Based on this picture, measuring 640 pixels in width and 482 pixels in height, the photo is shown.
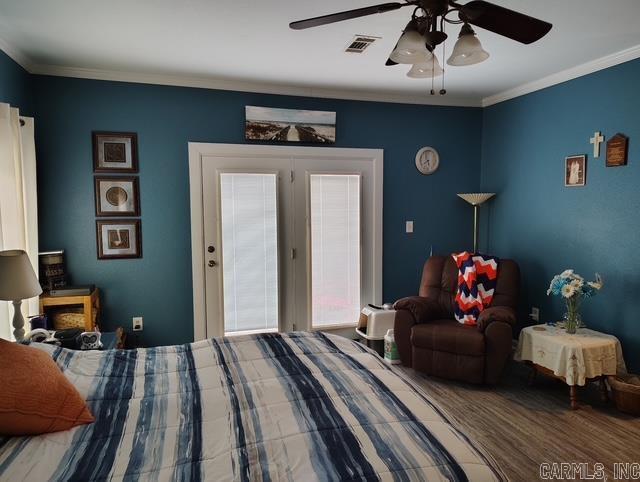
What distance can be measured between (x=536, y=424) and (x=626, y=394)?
2.15 feet

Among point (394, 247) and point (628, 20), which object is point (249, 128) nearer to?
point (394, 247)

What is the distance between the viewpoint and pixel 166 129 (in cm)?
374

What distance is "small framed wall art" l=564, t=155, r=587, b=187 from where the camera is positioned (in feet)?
11.5

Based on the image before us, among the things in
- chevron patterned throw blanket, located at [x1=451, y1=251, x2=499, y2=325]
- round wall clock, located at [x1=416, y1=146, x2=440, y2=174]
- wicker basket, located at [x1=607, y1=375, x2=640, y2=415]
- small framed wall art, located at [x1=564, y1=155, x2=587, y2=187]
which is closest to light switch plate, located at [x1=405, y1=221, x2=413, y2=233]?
Answer: round wall clock, located at [x1=416, y1=146, x2=440, y2=174]

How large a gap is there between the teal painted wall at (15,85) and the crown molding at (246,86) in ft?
0.60

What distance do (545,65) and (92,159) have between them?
12.3 ft

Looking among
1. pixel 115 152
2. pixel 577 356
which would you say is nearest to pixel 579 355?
pixel 577 356

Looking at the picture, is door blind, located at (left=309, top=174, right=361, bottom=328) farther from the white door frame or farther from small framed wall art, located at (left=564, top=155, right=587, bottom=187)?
small framed wall art, located at (left=564, top=155, right=587, bottom=187)

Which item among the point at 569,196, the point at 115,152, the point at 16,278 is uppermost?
the point at 115,152

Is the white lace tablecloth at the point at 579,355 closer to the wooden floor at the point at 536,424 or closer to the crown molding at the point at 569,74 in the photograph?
the wooden floor at the point at 536,424

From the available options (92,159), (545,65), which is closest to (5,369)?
(92,159)

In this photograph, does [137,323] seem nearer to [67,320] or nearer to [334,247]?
[67,320]

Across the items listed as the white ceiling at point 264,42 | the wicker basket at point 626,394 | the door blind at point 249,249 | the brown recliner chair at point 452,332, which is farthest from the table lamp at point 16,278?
the wicker basket at point 626,394

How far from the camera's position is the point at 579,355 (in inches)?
116
